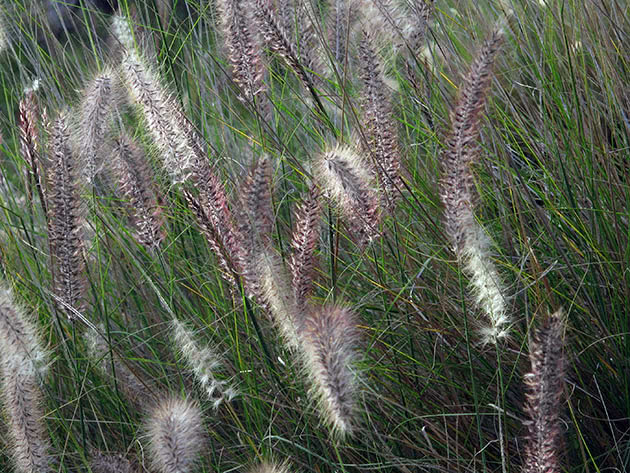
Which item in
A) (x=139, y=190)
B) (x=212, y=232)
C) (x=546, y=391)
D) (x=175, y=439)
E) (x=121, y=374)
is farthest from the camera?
(x=121, y=374)

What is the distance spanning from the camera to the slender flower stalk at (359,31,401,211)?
5.24ft

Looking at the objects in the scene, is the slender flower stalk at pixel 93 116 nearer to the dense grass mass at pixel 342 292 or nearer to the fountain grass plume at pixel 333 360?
the dense grass mass at pixel 342 292

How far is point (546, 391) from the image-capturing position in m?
1.14

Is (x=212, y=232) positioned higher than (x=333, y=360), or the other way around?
(x=212, y=232)

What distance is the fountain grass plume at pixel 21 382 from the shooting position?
4.68 ft

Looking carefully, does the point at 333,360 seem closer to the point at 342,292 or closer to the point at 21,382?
the point at 342,292

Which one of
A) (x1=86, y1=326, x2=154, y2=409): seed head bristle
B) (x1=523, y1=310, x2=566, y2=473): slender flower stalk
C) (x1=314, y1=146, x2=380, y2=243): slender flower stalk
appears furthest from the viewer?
(x1=86, y1=326, x2=154, y2=409): seed head bristle

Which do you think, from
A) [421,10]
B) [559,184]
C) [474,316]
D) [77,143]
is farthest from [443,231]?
[77,143]

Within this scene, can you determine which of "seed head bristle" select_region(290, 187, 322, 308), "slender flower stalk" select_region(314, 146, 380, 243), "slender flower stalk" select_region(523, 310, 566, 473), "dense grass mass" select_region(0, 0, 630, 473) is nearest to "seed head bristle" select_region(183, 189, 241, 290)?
"dense grass mass" select_region(0, 0, 630, 473)

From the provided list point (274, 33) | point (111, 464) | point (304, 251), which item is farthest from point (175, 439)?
point (274, 33)

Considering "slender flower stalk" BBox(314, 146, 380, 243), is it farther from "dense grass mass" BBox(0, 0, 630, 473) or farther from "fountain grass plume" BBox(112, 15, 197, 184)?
"fountain grass plume" BBox(112, 15, 197, 184)

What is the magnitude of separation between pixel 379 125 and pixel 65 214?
0.66m

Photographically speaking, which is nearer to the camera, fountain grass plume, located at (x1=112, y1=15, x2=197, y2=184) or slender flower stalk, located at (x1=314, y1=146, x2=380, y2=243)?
slender flower stalk, located at (x1=314, y1=146, x2=380, y2=243)

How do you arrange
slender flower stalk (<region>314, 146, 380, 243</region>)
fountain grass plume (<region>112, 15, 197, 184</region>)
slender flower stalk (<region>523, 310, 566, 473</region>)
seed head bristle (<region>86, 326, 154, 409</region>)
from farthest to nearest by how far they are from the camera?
seed head bristle (<region>86, 326, 154, 409</region>)
fountain grass plume (<region>112, 15, 197, 184</region>)
slender flower stalk (<region>314, 146, 380, 243</region>)
slender flower stalk (<region>523, 310, 566, 473</region>)
